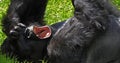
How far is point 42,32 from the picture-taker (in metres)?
3.86

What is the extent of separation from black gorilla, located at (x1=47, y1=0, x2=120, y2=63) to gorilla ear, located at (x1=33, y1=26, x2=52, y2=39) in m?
0.17

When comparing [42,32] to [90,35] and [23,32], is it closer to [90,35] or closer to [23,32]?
[23,32]

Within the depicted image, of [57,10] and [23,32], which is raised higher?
[23,32]

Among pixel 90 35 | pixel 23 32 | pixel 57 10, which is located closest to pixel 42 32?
pixel 23 32

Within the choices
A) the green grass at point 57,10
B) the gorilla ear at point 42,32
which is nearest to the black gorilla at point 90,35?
the gorilla ear at point 42,32

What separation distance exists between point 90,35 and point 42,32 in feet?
1.72

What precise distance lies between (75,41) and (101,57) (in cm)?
24

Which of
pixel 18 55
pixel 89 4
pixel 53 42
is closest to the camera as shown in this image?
pixel 89 4

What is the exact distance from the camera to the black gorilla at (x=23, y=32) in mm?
3906

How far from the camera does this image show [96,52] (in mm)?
3590

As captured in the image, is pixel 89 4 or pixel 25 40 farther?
pixel 25 40

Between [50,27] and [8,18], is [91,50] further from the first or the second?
[8,18]

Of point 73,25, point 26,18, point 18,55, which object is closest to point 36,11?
point 26,18

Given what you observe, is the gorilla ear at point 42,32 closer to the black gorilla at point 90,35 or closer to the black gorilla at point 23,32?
the black gorilla at point 23,32
